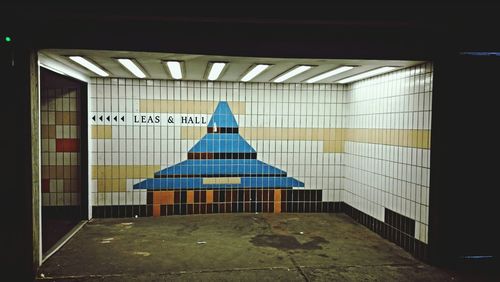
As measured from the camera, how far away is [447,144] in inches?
180

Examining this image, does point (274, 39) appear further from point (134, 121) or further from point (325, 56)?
point (134, 121)

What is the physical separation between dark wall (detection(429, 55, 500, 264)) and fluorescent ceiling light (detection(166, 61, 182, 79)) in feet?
11.5

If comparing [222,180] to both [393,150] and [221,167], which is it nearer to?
[221,167]

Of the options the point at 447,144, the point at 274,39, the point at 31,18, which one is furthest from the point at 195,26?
the point at 447,144

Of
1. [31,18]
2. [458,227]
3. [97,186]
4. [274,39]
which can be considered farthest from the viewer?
[97,186]

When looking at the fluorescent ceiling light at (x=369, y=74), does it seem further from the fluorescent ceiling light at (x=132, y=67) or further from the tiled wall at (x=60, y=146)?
the tiled wall at (x=60, y=146)

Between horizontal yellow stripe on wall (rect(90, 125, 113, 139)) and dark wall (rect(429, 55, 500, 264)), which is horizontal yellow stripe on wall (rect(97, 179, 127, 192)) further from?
dark wall (rect(429, 55, 500, 264))

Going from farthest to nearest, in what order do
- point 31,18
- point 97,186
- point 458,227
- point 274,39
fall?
point 97,186 → point 458,227 → point 274,39 → point 31,18

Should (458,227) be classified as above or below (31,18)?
below

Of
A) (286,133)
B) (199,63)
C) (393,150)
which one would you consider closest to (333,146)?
(286,133)

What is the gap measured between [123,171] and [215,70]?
2.81 metres

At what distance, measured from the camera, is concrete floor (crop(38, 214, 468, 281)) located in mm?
4344

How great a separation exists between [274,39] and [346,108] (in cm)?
355

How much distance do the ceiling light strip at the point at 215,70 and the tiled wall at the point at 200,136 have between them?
0.66m
